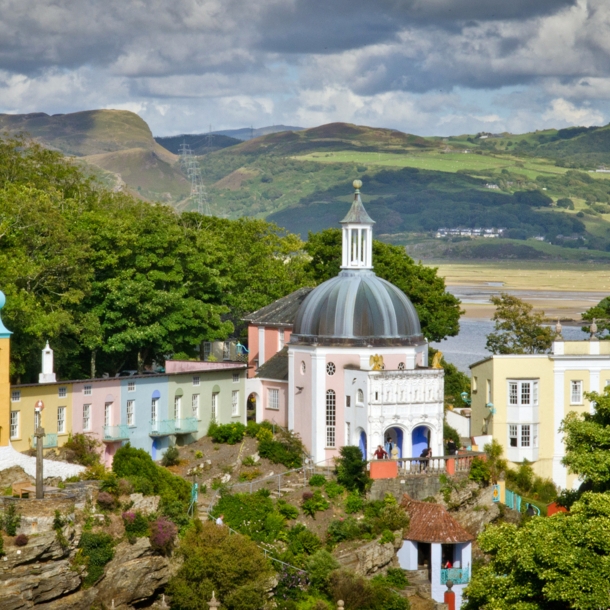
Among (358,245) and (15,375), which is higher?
(358,245)

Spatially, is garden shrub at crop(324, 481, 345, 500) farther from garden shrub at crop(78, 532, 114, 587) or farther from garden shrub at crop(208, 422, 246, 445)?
garden shrub at crop(78, 532, 114, 587)

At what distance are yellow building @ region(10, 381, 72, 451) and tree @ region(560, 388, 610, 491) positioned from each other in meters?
25.6

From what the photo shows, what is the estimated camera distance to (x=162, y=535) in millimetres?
61562

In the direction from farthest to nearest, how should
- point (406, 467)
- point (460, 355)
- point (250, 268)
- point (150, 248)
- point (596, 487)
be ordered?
1. point (460, 355)
2. point (250, 268)
3. point (150, 248)
4. point (406, 467)
5. point (596, 487)

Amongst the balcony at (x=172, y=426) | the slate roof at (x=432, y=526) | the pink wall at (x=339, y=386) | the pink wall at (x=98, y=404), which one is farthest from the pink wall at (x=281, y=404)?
the slate roof at (x=432, y=526)

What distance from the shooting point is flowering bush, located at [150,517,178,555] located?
201ft

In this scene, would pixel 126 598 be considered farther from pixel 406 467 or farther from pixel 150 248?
pixel 150 248

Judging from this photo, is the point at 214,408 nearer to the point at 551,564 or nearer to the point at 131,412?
the point at 131,412

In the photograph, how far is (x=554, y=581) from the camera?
45250 mm

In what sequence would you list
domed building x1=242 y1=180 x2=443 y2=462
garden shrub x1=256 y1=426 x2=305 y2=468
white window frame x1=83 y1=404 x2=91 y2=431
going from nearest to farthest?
white window frame x1=83 y1=404 x2=91 y2=431
domed building x1=242 y1=180 x2=443 y2=462
garden shrub x1=256 y1=426 x2=305 y2=468

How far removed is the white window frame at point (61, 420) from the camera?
229 ft

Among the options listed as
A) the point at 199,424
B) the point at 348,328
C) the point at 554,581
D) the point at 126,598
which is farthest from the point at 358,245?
the point at 554,581

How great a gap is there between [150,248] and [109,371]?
8.04 metres

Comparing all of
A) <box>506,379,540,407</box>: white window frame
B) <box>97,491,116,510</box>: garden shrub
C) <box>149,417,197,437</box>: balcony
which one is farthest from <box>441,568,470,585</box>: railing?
<box>97,491,116,510</box>: garden shrub
